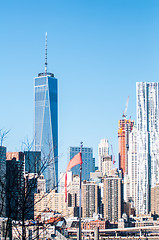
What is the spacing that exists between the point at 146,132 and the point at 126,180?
12227mm

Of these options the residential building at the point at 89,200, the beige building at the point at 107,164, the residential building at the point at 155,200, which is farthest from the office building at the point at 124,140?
the residential building at the point at 89,200

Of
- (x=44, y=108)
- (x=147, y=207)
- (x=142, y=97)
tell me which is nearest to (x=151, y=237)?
(x=147, y=207)

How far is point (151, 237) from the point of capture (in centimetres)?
8200

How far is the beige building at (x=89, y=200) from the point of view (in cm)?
9988

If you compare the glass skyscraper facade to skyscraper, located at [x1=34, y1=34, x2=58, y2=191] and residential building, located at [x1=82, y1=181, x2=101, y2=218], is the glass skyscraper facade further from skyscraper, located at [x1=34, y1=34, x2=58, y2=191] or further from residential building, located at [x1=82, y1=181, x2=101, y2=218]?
residential building, located at [x1=82, y1=181, x2=101, y2=218]

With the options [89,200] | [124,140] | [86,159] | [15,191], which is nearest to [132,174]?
[89,200]

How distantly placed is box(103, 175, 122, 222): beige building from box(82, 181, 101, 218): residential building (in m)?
1.63

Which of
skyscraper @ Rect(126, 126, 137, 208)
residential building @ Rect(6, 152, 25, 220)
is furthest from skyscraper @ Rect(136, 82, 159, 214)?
residential building @ Rect(6, 152, 25, 220)

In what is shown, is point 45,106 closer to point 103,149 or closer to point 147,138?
point 103,149

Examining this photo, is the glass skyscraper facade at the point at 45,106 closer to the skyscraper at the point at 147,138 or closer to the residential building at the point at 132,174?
the residential building at the point at 132,174

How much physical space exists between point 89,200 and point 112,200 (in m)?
4.14

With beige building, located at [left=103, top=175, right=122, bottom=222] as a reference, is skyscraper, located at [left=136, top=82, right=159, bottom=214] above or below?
above

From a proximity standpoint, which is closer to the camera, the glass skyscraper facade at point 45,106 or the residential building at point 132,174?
the residential building at point 132,174

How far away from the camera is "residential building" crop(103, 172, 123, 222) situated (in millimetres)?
99812
